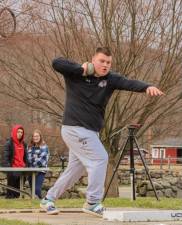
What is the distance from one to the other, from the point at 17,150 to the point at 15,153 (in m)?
0.14

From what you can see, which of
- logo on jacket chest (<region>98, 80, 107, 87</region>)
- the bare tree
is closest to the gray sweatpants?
logo on jacket chest (<region>98, 80, 107, 87</region>)

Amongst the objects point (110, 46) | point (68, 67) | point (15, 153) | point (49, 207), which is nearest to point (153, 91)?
point (68, 67)

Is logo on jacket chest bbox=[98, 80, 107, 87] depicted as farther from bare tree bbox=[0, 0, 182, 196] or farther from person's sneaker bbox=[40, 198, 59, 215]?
bare tree bbox=[0, 0, 182, 196]

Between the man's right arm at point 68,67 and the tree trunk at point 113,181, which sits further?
the tree trunk at point 113,181

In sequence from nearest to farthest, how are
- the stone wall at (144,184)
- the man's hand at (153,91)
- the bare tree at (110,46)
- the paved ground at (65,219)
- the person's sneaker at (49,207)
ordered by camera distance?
the paved ground at (65,219), the man's hand at (153,91), the person's sneaker at (49,207), the bare tree at (110,46), the stone wall at (144,184)

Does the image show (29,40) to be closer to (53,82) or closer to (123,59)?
(53,82)

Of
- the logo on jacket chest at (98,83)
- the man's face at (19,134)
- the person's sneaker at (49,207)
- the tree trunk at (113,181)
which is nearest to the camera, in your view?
the logo on jacket chest at (98,83)

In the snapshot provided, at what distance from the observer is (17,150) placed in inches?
495

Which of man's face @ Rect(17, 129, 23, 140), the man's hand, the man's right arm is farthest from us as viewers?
man's face @ Rect(17, 129, 23, 140)

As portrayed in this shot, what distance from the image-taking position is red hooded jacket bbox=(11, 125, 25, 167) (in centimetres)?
1253

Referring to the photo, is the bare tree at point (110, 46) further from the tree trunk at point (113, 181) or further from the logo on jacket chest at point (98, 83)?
the logo on jacket chest at point (98, 83)

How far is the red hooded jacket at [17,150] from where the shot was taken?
1253cm

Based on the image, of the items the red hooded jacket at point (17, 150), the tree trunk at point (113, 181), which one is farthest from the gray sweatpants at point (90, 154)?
the tree trunk at point (113, 181)

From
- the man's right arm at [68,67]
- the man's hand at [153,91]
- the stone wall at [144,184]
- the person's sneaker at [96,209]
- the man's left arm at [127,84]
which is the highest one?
the man's right arm at [68,67]
